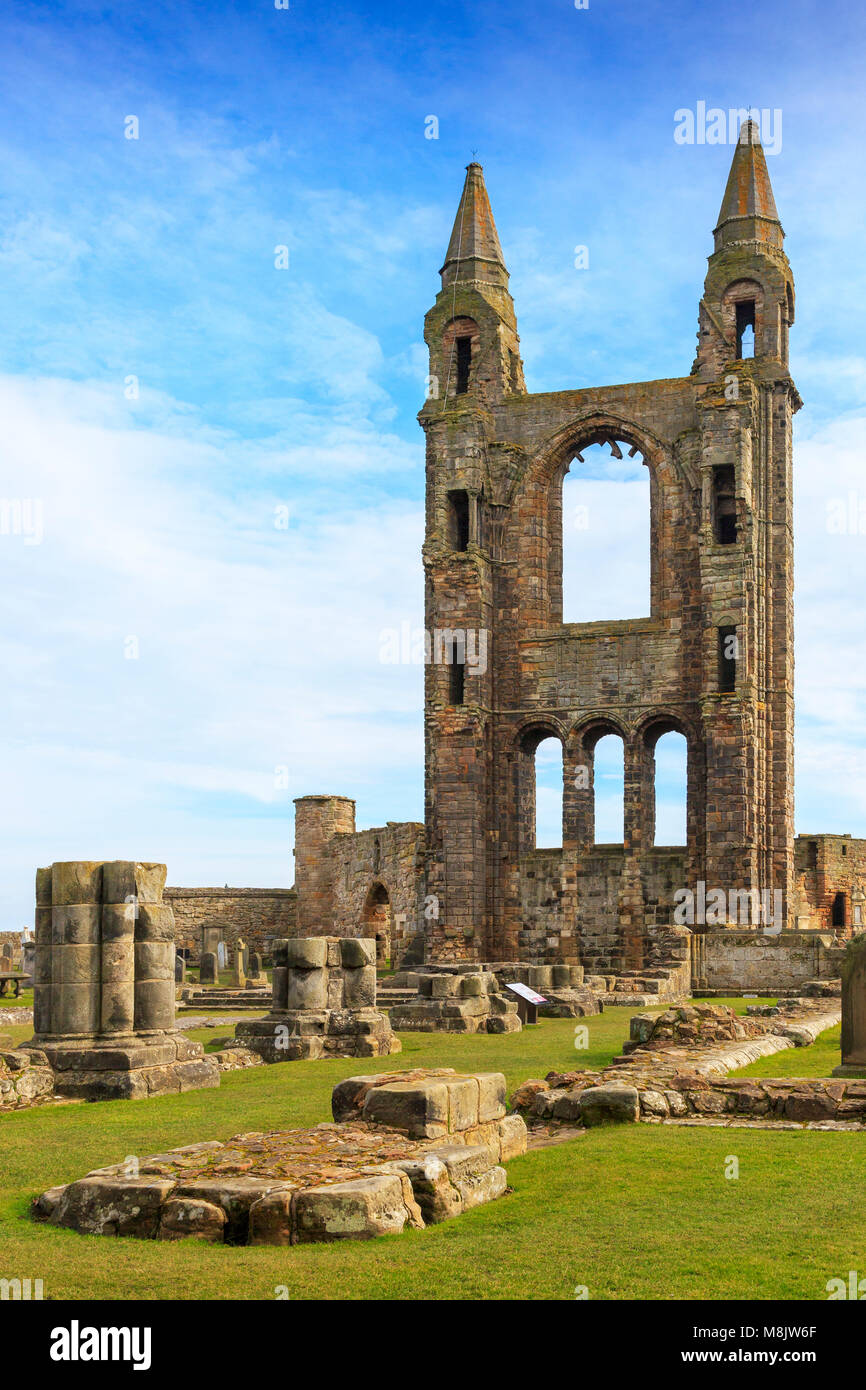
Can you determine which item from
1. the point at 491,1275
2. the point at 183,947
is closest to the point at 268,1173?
the point at 491,1275

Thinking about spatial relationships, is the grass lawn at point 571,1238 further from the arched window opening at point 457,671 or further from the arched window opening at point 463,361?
the arched window opening at point 463,361

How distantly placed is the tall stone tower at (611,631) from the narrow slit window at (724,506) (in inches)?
1.9

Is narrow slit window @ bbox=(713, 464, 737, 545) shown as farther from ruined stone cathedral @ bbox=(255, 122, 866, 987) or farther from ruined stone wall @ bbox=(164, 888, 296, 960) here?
ruined stone wall @ bbox=(164, 888, 296, 960)

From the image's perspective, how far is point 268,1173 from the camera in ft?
20.5

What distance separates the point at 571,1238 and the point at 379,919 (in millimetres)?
30321

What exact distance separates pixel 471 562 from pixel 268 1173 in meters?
25.1

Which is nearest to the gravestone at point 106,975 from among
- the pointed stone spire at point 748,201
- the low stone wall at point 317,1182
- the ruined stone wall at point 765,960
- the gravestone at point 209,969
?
the low stone wall at point 317,1182

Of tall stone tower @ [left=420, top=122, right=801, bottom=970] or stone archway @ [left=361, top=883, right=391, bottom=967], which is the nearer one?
tall stone tower @ [left=420, top=122, right=801, bottom=970]

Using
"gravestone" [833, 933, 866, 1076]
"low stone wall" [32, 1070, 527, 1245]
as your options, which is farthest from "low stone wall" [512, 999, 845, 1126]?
"low stone wall" [32, 1070, 527, 1245]

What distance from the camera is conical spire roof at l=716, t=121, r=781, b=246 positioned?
101ft

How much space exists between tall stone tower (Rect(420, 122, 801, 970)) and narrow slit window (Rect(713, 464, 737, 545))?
48mm

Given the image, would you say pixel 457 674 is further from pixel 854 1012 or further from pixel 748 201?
pixel 854 1012

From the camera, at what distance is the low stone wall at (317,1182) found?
577 cm

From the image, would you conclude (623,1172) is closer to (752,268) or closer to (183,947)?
(752,268)
